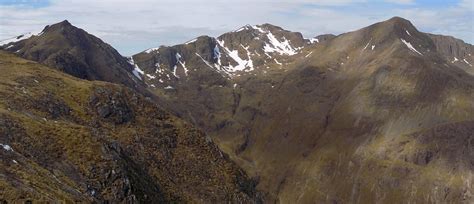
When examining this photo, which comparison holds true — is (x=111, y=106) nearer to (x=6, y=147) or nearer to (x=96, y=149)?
(x=96, y=149)

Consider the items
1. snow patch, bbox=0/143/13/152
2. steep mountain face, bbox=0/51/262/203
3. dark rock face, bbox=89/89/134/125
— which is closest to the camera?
steep mountain face, bbox=0/51/262/203

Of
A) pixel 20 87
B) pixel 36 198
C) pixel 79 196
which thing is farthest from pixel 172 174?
pixel 36 198

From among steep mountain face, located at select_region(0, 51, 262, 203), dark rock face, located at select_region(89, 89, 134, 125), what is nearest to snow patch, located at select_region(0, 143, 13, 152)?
steep mountain face, located at select_region(0, 51, 262, 203)

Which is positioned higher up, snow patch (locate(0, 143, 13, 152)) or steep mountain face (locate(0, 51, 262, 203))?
snow patch (locate(0, 143, 13, 152))

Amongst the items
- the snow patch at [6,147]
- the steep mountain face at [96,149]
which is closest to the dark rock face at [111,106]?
the steep mountain face at [96,149]

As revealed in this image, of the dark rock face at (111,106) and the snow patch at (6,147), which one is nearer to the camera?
the snow patch at (6,147)

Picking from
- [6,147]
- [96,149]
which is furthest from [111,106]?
[6,147]

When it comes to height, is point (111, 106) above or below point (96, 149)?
below

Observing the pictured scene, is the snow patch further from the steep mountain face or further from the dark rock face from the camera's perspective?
the dark rock face

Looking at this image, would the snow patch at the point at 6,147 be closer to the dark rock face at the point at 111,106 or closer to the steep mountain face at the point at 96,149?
the steep mountain face at the point at 96,149
